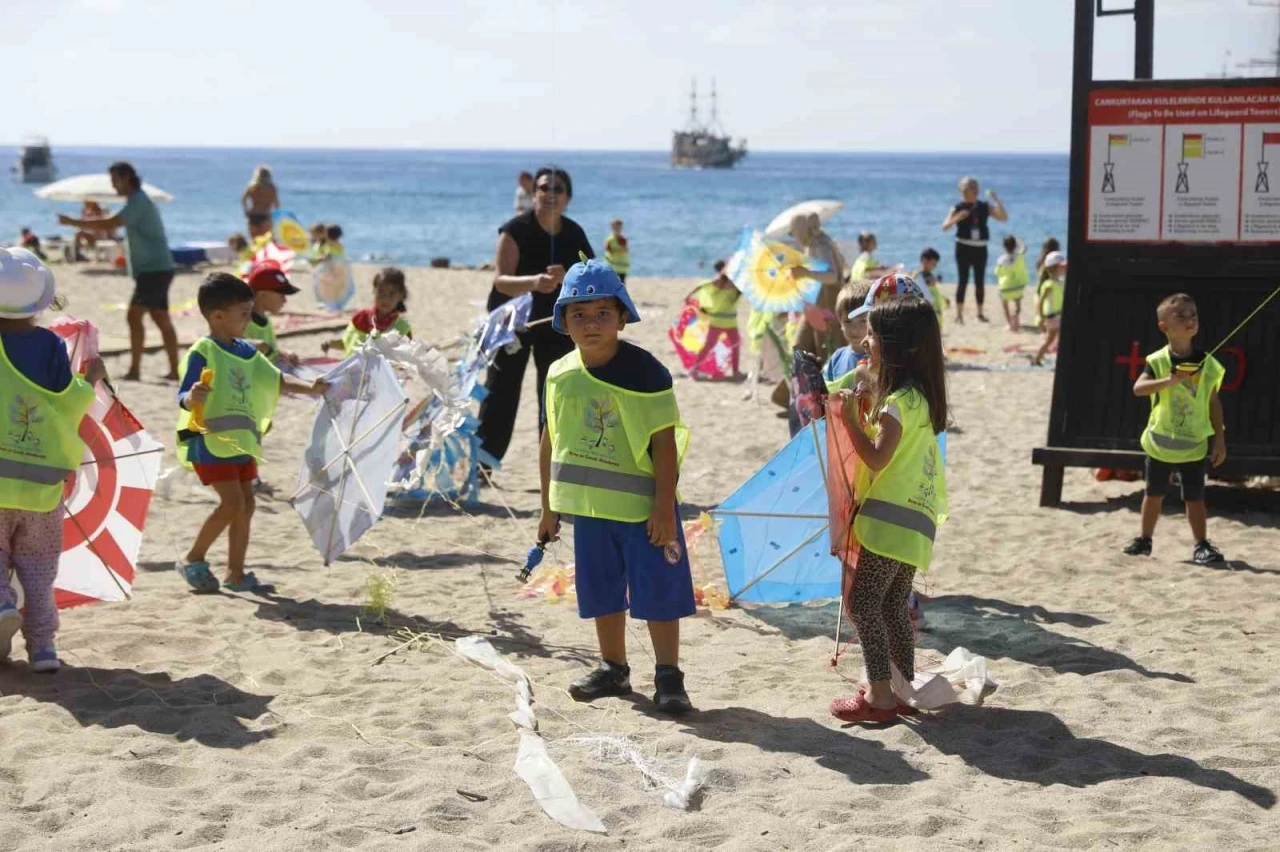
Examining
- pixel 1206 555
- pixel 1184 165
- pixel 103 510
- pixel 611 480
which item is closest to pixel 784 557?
pixel 611 480

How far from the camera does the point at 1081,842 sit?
3789mm

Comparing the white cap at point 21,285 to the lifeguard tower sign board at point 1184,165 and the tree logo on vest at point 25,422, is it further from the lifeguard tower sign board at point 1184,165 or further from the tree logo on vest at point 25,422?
the lifeguard tower sign board at point 1184,165

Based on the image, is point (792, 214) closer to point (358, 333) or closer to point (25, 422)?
point (358, 333)

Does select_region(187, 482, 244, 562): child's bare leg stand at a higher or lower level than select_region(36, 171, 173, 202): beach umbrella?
lower

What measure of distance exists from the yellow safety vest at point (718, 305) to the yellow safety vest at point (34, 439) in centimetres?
891

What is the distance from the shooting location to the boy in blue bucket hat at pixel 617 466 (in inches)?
185

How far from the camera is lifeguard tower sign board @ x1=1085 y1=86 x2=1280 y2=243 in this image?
307 inches

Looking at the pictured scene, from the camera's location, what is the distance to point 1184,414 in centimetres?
691

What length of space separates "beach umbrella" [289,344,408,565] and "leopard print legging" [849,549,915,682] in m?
2.28

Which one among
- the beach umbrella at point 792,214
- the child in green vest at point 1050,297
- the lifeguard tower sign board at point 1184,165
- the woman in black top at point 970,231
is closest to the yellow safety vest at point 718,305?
the beach umbrella at point 792,214

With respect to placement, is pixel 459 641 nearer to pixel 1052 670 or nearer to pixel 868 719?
pixel 868 719

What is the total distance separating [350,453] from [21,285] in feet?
5.50

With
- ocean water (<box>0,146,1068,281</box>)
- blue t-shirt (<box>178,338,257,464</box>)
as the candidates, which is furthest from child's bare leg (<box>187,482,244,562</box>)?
ocean water (<box>0,146,1068,281</box>)

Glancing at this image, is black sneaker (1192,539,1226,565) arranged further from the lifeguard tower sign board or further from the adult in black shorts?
the adult in black shorts
